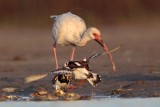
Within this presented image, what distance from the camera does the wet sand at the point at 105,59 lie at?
15133mm

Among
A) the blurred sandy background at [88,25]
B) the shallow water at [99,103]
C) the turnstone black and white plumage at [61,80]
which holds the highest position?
the blurred sandy background at [88,25]

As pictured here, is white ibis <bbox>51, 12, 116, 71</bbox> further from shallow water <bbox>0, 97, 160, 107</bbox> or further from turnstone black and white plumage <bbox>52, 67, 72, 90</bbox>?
shallow water <bbox>0, 97, 160, 107</bbox>

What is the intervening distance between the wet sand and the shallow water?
1.95 feet

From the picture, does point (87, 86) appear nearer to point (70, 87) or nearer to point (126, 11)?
point (70, 87)

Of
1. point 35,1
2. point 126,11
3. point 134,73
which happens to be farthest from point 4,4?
point 134,73

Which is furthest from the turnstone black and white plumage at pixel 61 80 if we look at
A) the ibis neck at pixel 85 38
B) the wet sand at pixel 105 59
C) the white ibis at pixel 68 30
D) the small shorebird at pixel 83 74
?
the white ibis at pixel 68 30

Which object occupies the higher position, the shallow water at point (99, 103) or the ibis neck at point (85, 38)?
the ibis neck at point (85, 38)

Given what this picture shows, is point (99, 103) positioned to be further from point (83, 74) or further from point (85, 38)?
point (85, 38)

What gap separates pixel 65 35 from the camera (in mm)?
17078

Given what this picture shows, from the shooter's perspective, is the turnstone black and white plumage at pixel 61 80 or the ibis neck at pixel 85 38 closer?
the turnstone black and white plumage at pixel 61 80

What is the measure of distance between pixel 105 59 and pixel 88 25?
11.5 m

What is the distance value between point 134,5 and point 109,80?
69.5ft

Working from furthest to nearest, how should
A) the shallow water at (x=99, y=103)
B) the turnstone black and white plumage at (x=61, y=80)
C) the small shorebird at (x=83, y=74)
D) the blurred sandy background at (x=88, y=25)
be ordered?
the blurred sandy background at (x=88, y=25) → the turnstone black and white plumage at (x=61, y=80) → the small shorebird at (x=83, y=74) → the shallow water at (x=99, y=103)

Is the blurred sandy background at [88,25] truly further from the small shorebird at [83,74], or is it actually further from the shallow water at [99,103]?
the shallow water at [99,103]
